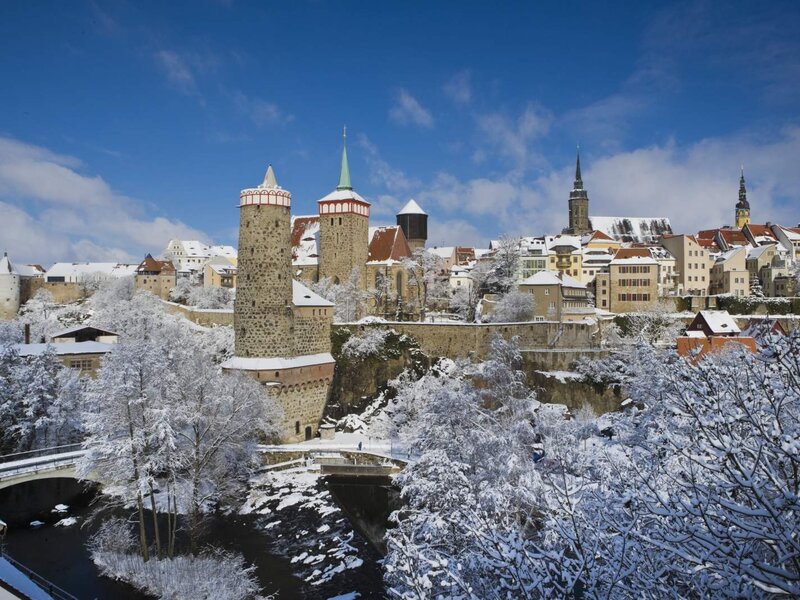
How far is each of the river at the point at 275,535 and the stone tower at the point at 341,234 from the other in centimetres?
2382

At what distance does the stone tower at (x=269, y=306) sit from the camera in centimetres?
3241

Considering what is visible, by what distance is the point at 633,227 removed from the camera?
75375 mm

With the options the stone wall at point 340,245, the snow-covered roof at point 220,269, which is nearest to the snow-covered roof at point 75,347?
the stone wall at point 340,245

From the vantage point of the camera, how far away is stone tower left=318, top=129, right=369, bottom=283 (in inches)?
1940

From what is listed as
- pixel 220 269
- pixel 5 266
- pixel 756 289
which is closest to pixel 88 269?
pixel 5 266

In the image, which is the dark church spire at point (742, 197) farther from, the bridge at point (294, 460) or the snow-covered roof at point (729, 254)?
the bridge at point (294, 460)

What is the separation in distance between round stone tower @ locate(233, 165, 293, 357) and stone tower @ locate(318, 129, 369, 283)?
53.4 feet

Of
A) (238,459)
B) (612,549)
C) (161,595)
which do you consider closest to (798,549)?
(612,549)

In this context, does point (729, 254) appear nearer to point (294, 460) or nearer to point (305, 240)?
point (305, 240)

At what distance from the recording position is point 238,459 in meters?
27.1

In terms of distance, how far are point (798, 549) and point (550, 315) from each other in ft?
133

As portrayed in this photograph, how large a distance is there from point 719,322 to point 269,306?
1222 inches

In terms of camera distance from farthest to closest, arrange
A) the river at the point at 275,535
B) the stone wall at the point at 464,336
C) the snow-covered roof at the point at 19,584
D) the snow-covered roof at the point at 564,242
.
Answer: the snow-covered roof at the point at 564,242 → the stone wall at the point at 464,336 → the river at the point at 275,535 → the snow-covered roof at the point at 19,584

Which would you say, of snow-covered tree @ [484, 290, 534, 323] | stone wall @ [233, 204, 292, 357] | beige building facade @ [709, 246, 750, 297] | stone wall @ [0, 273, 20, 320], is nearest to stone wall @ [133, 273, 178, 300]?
stone wall @ [0, 273, 20, 320]
